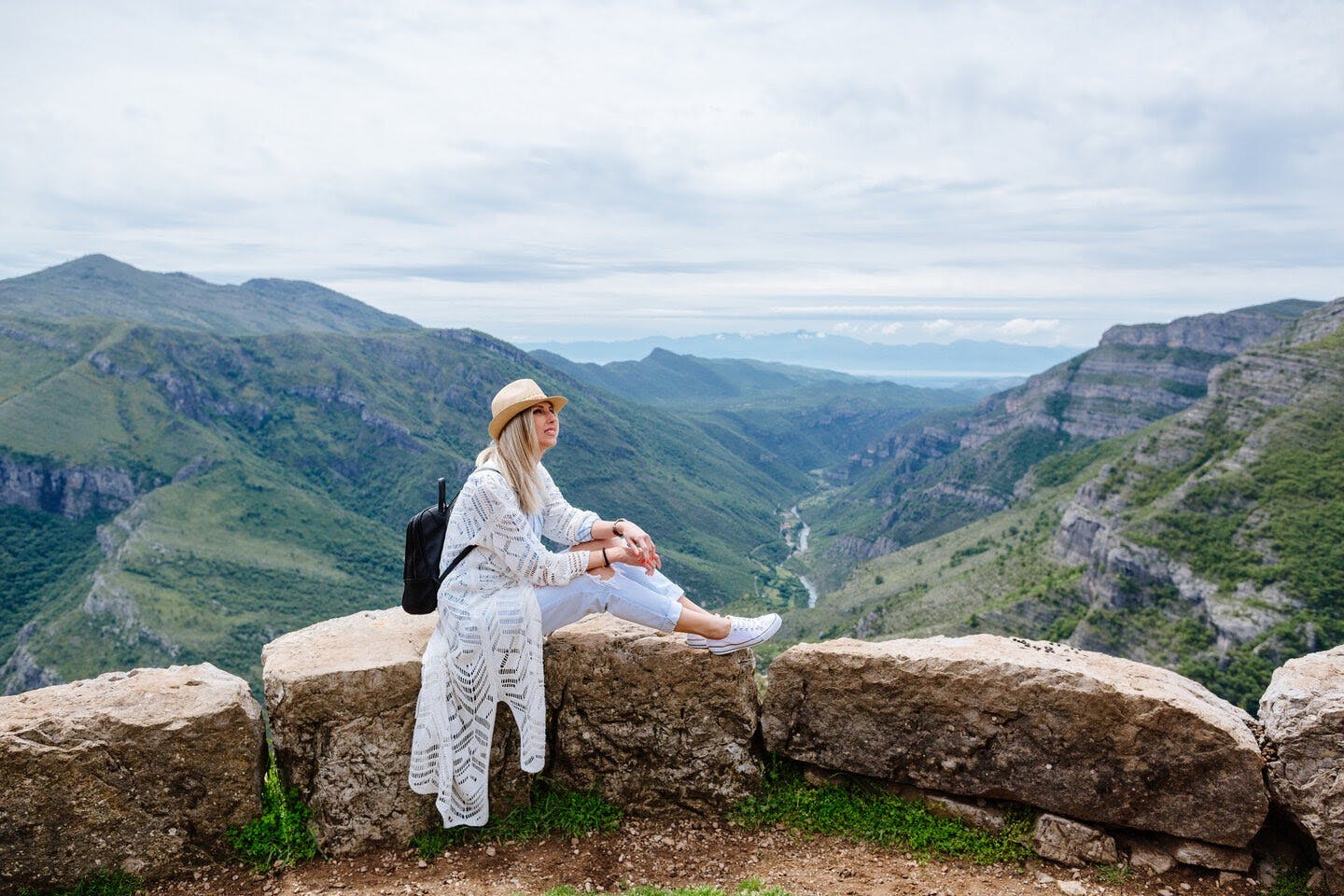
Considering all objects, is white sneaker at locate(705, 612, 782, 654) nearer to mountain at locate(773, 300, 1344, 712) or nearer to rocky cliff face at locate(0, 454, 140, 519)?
mountain at locate(773, 300, 1344, 712)

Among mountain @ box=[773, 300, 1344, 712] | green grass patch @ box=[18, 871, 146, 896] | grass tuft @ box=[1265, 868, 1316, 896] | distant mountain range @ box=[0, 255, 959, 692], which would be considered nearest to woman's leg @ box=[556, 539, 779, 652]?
green grass patch @ box=[18, 871, 146, 896]

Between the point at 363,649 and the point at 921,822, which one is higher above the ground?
the point at 363,649

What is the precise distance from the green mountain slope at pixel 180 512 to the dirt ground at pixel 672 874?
313 feet

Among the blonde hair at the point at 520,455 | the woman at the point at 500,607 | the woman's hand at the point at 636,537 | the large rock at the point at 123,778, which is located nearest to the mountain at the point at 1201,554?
the woman's hand at the point at 636,537

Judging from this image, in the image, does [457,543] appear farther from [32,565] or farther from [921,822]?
[32,565]

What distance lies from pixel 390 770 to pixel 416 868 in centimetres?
83

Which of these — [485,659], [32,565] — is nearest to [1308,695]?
[485,659]

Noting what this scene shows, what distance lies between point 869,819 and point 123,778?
6.48 m

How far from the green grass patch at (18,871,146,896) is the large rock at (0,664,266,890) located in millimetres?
59

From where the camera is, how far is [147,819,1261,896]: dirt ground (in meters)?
6.19

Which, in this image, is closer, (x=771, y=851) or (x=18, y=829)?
(x=18, y=829)

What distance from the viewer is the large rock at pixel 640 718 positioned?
23.3 ft

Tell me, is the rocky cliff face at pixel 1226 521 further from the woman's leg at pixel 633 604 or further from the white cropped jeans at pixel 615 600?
the white cropped jeans at pixel 615 600

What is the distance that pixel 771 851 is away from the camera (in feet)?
22.0
